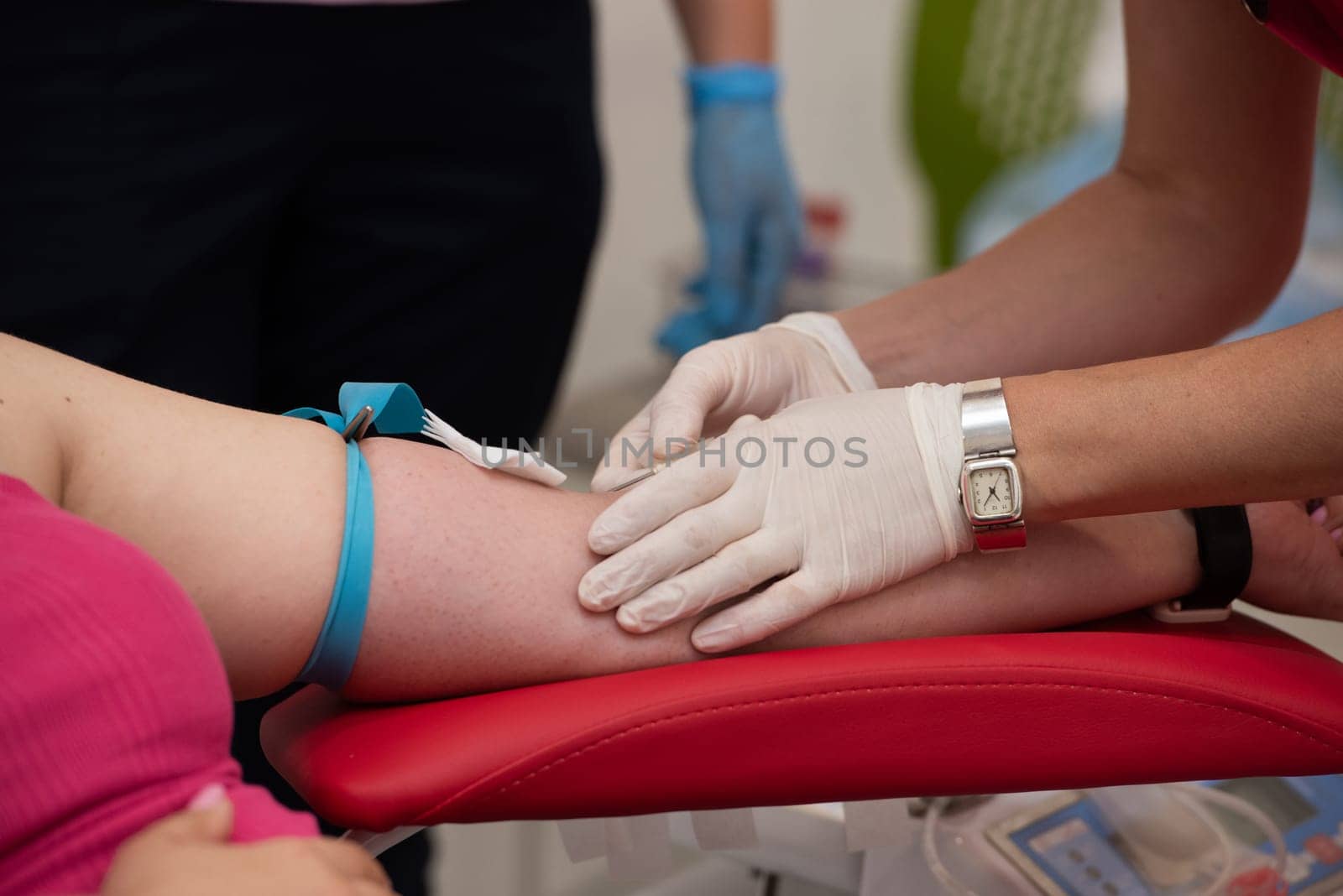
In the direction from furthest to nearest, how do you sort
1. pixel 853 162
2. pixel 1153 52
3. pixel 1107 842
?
pixel 853 162 < pixel 1153 52 < pixel 1107 842

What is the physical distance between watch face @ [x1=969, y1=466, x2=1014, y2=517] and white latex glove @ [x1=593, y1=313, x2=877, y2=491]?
26 cm

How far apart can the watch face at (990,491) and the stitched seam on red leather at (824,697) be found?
15 cm

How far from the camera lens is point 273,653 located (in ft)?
2.68

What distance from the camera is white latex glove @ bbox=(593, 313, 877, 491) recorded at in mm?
1047

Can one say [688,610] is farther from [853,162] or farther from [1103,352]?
[853,162]

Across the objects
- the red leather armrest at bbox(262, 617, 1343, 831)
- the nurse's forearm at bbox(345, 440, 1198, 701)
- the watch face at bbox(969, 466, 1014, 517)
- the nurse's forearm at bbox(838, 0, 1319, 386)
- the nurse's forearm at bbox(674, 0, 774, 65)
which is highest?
the nurse's forearm at bbox(674, 0, 774, 65)

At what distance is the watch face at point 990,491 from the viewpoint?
2.89 feet

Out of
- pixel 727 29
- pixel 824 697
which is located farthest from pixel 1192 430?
pixel 727 29

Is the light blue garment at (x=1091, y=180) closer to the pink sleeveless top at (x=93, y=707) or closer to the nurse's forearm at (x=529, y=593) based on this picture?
the nurse's forearm at (x=529, y=593)

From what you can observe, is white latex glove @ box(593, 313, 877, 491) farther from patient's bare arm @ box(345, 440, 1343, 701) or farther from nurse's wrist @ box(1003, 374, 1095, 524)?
nurse's wrist @ box(1003, 374, 1095, 524)

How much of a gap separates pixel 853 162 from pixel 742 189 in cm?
164

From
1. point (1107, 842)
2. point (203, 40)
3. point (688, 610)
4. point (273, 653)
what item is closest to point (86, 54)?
point (203, 40)

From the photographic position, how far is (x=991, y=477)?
88 centimetres

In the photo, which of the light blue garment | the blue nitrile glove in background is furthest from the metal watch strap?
the light blue garment
